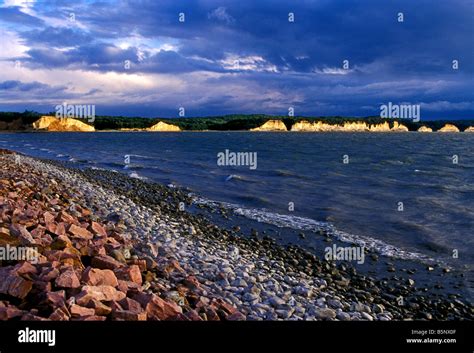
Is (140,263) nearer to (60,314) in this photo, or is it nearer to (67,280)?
(67,280)

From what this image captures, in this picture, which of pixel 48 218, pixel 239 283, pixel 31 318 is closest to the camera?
pixel 31 318

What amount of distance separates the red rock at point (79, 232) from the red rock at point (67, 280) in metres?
3.59

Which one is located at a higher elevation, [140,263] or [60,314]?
[60,314]

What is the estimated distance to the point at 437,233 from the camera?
18.4 metres

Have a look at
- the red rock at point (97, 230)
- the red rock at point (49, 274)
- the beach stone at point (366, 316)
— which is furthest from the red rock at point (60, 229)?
the beach stone at point (366, 316)

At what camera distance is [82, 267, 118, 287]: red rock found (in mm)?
7408

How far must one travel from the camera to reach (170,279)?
981 cm

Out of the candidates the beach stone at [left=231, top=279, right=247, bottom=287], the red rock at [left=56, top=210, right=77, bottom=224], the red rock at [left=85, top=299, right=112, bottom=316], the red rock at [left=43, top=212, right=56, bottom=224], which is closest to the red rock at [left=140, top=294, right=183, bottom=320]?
the red rock at [left=85, top=299, right=112, bottom=316]

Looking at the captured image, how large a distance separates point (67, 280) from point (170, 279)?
3.07 m

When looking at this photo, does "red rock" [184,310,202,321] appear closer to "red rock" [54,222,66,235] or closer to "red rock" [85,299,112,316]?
"red rock" [85,299,112,316]

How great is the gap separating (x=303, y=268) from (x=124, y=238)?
5223mm

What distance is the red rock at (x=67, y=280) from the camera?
6.99 m

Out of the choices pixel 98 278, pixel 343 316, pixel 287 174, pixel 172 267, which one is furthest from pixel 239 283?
pixel 287 174

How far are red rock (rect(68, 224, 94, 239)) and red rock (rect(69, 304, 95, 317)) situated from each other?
15.1 ft
